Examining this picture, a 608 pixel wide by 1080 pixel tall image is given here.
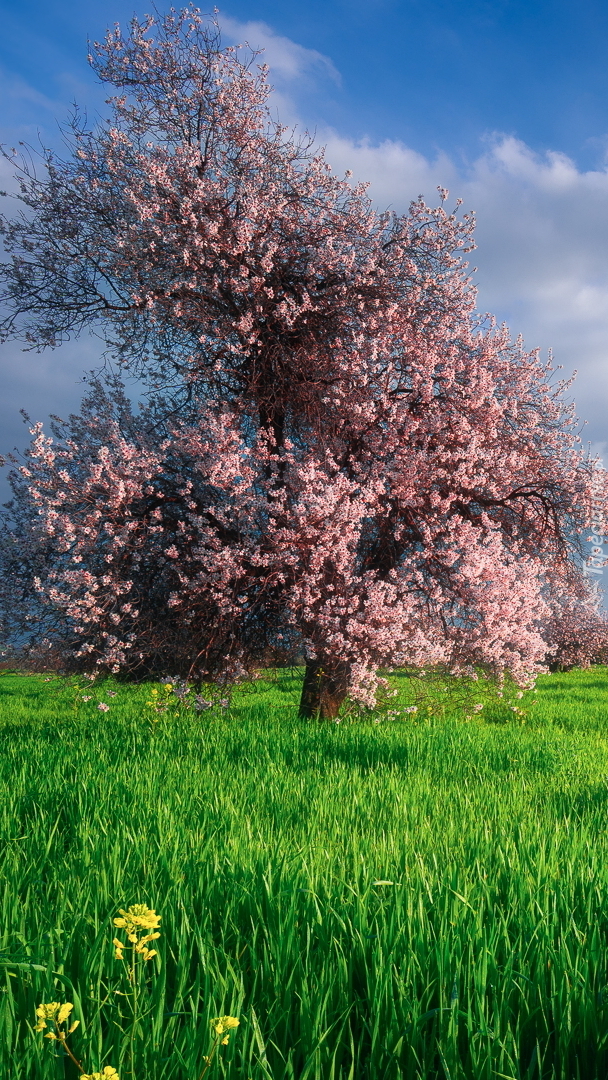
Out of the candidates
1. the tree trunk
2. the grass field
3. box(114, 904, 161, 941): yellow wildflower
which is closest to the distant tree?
the tree trunk

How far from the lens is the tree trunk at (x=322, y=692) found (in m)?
10.8

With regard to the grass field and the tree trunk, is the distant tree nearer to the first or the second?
the tree trunk

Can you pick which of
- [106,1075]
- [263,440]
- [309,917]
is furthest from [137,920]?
[263,440]

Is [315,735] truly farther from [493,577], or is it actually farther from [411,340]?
[411,340]

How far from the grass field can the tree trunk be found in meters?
3.55

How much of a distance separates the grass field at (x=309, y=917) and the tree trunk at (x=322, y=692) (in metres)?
3.55

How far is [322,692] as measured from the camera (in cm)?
1120

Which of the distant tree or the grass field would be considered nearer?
the grass field

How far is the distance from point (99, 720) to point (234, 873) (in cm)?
796

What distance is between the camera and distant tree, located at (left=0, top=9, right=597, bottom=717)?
9766 millimetres

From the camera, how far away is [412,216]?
37.1 feet

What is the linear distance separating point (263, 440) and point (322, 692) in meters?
4.13

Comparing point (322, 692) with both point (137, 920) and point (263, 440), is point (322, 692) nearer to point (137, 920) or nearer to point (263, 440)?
point (263, 440)

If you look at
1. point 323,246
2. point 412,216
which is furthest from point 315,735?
point 412,216
